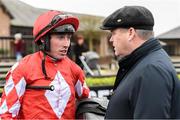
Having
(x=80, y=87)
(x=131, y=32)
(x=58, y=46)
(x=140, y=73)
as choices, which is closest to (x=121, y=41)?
(x=131, y=32)

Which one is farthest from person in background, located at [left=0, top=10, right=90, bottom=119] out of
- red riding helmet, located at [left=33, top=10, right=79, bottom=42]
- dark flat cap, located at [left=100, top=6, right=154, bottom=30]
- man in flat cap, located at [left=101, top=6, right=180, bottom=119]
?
dark flat cap, located at [left=100, top=6, right=154, bottom=30]

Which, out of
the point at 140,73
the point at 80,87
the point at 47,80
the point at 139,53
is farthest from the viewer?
the point at 80,87

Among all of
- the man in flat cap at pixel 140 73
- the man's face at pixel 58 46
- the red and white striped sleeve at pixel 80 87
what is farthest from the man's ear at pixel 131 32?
the red and white striped sleeve at pixel 80 87

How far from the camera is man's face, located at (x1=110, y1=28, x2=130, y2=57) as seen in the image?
2.44m

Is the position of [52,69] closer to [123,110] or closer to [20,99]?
[20,99]

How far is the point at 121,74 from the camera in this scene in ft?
8.36

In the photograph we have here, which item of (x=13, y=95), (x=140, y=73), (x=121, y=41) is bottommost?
(x=13, y=95)

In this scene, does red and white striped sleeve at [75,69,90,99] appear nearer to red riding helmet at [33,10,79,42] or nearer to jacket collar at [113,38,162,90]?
red riding helmet at [33,10,79,42]

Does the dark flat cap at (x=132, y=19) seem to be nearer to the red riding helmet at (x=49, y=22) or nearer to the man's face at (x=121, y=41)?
the man's face at (x=121, y=41)

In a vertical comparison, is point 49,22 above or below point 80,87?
above

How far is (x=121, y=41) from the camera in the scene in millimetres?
2463

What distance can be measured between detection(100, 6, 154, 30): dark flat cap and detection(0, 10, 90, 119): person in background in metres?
0.89

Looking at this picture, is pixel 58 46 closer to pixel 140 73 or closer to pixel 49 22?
pixel 49 22

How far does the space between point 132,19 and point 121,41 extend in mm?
137
